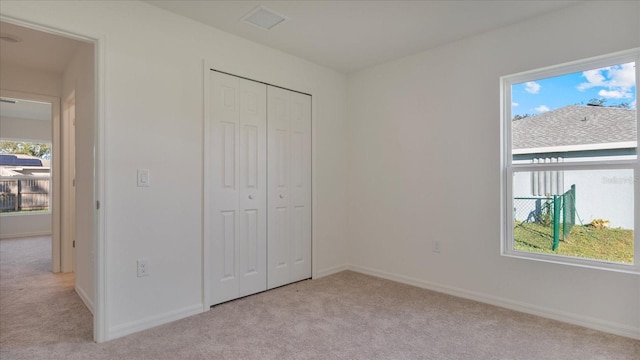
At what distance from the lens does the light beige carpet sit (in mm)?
2059

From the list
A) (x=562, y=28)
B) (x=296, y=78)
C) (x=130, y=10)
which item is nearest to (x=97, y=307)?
(x=130, y=10)

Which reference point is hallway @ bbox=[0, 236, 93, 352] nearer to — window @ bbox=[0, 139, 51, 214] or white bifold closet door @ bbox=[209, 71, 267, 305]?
white bifold closet door @ bbox=[209, 71, 267, 305]

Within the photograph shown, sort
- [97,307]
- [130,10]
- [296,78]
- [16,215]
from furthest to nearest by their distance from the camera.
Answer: [16,215]
[296,78]
[130,10]
[97,307]

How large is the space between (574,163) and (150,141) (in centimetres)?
321

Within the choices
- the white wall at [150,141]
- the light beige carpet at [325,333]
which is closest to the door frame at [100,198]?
the white wall at [150,141]

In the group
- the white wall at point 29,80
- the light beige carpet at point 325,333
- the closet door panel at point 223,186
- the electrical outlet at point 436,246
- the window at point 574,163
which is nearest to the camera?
the light beige carpet at point 325,333

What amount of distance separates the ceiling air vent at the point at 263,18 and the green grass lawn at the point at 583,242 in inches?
104

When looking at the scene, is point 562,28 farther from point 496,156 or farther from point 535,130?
point 496,156

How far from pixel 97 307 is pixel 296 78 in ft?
8.61

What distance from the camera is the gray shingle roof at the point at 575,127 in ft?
7.82

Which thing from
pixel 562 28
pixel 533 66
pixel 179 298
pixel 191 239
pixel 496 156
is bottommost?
pixel 179 298

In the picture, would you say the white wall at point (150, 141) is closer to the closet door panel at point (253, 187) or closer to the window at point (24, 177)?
the closet door panel at point (253, 187)

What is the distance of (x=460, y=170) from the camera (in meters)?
3.08

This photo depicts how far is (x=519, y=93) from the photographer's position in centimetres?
284
